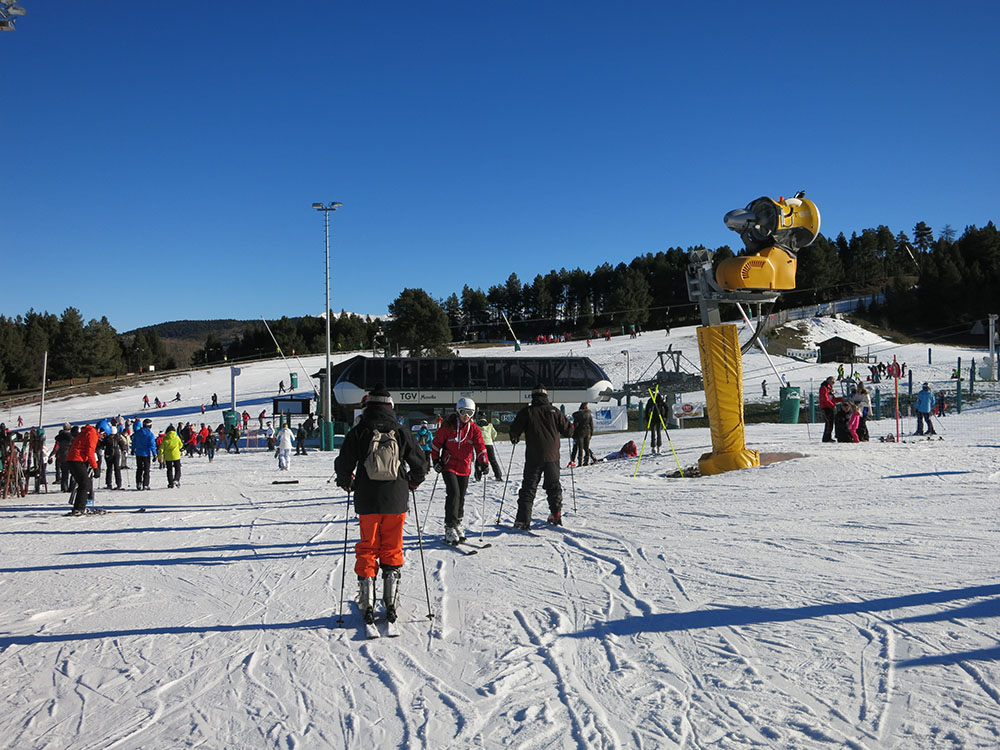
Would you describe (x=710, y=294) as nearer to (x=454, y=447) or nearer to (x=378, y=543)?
(x=454, y=447)

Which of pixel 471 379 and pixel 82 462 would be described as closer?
pixel 82 462

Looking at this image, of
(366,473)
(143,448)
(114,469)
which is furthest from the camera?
(114,469)

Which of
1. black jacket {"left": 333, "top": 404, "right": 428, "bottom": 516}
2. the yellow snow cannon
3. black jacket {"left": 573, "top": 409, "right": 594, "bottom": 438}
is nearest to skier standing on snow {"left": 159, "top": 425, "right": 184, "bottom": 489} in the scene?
black jacket {"left": 573, "top": 409, "right": 594, "bottom": 438}

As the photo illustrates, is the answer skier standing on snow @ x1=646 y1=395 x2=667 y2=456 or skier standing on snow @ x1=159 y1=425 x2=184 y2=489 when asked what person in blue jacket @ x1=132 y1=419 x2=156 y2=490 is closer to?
skier standing on snow @ x1=159 y1=425 x2=184 y2=489

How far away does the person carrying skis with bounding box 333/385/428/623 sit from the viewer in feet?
17.0

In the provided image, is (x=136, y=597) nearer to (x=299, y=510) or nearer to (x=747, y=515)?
(x=299, y=510)

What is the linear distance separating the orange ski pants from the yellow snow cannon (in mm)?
10055

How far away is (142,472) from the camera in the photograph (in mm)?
16359

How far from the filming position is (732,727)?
341cm

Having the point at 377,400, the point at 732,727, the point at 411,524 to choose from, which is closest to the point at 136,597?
the point at 377,400

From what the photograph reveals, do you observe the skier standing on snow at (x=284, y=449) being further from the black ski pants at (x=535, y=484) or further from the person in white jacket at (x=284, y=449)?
the black ski pants at (x=535, y=484)

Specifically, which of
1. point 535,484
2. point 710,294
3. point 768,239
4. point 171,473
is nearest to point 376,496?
point 535,484

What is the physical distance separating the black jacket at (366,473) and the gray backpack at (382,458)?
43mm

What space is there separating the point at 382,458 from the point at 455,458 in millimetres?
3117
